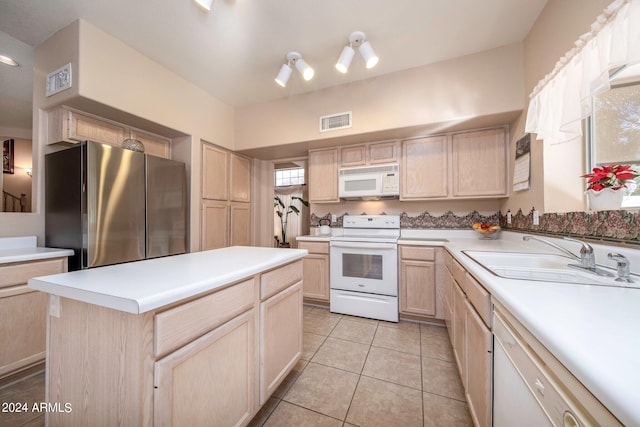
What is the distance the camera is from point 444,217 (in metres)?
2.94

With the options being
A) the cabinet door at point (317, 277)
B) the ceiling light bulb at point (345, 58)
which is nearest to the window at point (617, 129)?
the ceiling light bulb at point (345, 58)

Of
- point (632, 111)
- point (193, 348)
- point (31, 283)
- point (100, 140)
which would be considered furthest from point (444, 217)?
point (100, 140)

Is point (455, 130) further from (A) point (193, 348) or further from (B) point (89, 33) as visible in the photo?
(B) point (89, 33)

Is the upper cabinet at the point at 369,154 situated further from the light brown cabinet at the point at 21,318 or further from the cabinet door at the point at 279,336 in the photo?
the light brown cabinet at the point at 21,318

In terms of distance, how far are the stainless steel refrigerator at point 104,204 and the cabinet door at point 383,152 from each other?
2400 millimetres

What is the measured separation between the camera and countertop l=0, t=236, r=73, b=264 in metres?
1.62

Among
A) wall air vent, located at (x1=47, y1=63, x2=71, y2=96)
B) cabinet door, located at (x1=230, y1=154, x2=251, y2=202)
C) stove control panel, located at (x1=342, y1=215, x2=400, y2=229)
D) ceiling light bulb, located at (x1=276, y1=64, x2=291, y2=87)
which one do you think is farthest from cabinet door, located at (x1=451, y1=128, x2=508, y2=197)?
wall air vent, located at (x1=47, y1=63, x2=71, y2=96)

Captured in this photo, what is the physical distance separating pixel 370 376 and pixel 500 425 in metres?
0.92

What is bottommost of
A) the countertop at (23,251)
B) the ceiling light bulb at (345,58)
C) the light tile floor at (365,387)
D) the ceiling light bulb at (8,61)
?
the light tile floor at (365,387)

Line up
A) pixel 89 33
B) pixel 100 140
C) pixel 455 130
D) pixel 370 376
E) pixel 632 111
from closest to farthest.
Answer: pixel 632 111
pixel 370 376
pixel 89 33
pixel 100 140
pixel 455 130

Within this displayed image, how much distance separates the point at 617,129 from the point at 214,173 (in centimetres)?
363

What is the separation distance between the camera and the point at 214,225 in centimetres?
310

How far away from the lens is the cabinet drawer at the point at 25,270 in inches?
62.2

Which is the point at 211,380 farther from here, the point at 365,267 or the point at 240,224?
the point at 240,224
